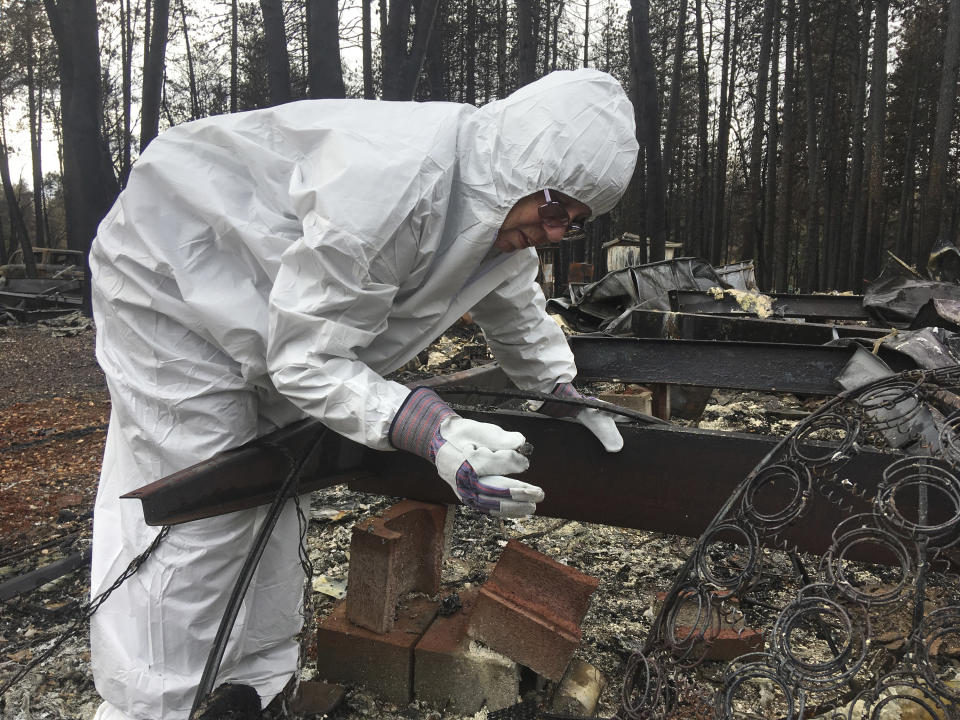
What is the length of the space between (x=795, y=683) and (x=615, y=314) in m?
5.90

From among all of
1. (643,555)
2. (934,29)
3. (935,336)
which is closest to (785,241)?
(934,29)

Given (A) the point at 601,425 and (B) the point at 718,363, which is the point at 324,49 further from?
(A) the point at 601,425

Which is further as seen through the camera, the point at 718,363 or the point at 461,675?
the point at 718,363

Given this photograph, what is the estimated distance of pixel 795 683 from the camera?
4.71 ft

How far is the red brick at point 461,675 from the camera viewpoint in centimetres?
228

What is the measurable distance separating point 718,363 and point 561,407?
6.37ft

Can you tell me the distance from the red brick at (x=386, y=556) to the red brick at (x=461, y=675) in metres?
0.18

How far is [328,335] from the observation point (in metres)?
1.63

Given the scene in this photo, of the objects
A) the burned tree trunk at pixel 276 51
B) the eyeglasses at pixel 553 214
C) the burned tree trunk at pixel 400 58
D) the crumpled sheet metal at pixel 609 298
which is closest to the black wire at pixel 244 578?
the eyeglasses at pixel 553 214

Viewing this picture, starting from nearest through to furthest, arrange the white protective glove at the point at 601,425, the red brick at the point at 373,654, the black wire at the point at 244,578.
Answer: the black wire at the point at 244,578 < the white protective glove at the point at 601,425 < the red brick at the point at 373,654

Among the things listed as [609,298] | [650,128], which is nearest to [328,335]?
[609,298]

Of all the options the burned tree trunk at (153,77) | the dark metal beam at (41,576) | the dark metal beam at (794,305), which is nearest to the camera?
the dark metal beam at (41,576)

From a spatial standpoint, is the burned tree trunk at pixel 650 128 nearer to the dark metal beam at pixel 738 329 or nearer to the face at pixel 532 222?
the dark metal beam at pixel 738 329

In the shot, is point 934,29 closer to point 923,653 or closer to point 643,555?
point 643,555
